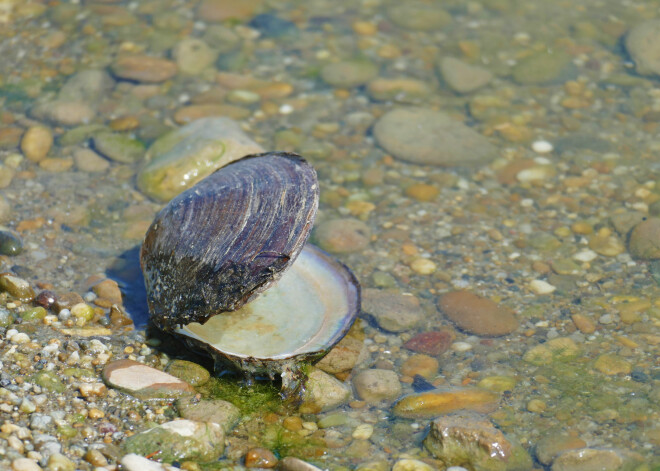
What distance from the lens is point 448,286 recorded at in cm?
548

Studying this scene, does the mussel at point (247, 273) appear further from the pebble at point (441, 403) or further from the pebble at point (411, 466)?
the pebble at point (411, 466)

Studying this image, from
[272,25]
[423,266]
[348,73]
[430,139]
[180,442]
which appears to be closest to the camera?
[180,442]

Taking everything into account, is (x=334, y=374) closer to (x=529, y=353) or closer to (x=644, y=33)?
(x=529, y=353)

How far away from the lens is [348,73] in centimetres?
816

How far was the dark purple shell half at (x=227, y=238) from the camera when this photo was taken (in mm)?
3979

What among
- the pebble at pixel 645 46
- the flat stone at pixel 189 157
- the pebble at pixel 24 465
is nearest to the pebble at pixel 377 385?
the pebble at pixel 24 465

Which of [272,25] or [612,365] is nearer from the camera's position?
[612,365]

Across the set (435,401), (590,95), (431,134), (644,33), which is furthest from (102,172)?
(644,33)

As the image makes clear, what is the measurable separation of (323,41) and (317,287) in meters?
4.83

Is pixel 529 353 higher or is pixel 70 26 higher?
pixel 70 26

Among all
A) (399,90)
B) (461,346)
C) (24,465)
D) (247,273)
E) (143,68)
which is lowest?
(461,346)

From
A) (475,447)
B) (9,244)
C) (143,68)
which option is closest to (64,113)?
(143,68)

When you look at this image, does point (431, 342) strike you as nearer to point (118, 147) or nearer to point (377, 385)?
point (377, 385)

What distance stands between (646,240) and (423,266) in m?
1.87
